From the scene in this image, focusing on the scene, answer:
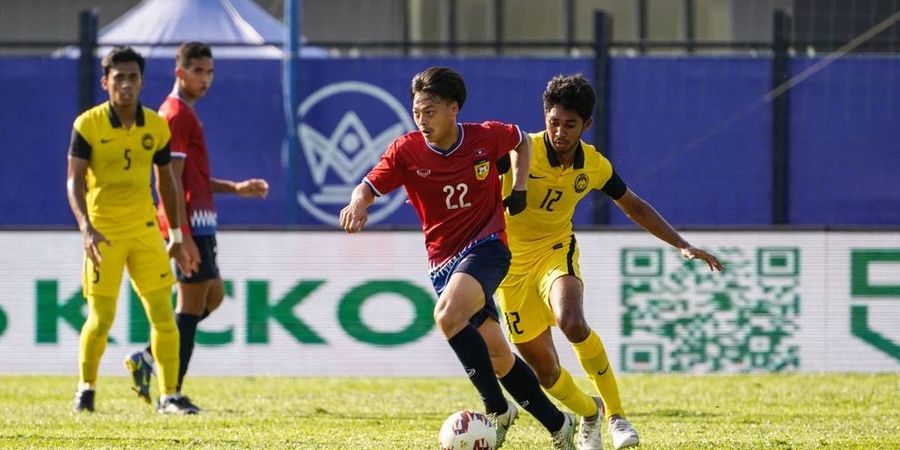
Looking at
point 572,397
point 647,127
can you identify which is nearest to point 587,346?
point 572,397

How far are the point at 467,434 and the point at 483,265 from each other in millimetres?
772

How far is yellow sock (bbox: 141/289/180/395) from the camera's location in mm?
9320

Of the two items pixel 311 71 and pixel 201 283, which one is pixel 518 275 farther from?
pixel 311 71

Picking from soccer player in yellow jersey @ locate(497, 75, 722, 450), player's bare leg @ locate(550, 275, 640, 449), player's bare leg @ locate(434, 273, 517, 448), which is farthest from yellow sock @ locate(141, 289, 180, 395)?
player's bare leg @ locate(434, 273, 517, 448)

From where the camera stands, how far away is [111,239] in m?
9.22

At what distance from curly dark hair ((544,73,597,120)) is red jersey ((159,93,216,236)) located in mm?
2931

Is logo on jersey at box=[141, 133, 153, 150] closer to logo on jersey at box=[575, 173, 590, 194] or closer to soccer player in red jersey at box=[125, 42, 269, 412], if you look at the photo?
soccer player in red jersey at box=[125, 42, 269, 412]

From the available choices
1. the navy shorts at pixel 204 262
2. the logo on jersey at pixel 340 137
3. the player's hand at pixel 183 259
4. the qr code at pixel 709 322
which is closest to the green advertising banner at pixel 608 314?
the qr code at pixel 709 322

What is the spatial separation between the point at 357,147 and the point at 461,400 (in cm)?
551

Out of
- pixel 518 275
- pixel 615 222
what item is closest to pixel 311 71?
pixel 615 222

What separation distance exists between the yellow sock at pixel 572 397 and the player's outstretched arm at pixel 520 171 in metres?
0.84

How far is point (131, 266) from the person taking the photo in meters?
9.30

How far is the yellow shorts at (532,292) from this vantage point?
766cm

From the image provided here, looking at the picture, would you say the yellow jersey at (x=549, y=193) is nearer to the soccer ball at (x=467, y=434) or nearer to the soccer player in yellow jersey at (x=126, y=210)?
the soccer ball at (x=467, y=434)
